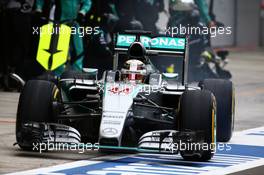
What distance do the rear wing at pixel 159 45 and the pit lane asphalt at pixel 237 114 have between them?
1.60m

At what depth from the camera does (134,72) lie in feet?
41.6

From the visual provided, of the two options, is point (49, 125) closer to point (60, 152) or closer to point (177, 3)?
point (60, 152)

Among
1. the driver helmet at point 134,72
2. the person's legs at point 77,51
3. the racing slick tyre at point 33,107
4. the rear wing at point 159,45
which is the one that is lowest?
the racing slick tyre at point 33,107

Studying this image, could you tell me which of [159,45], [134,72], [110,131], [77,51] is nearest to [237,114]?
[159,45]

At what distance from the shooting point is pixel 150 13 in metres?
22.9

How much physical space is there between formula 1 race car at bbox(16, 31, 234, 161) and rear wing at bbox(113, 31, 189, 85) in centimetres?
1

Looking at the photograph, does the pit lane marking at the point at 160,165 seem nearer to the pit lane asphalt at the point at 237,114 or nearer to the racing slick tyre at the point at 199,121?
the racing slick tyre at the point at 199,121

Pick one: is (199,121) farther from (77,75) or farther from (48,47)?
(48,47)

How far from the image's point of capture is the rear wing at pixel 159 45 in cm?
1329

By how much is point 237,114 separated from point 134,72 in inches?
186

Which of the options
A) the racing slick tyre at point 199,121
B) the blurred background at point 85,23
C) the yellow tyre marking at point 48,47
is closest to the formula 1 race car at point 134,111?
the racing slick tyre at point 199,121

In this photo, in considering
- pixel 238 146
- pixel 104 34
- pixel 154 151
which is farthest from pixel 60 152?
pixel 104 34

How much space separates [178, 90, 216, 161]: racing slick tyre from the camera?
11.8 meters

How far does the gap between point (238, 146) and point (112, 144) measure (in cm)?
243
